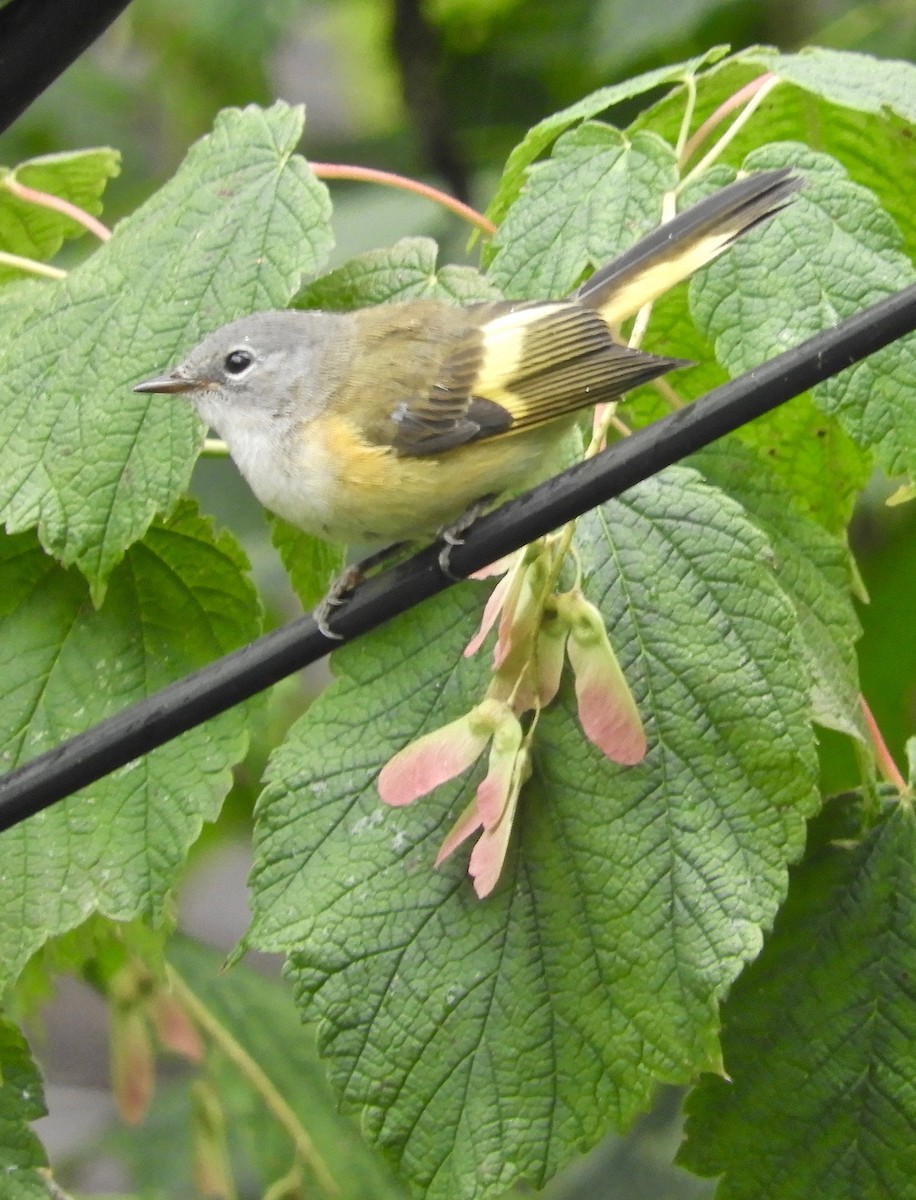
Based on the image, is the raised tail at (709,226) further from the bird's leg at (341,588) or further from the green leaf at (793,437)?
the bird's leg at (341,588)

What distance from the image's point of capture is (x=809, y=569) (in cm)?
152

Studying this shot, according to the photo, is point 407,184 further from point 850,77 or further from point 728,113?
point 850,77

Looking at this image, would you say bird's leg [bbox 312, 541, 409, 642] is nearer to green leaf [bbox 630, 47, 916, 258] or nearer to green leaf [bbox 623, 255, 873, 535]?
green leaf [bbox 623, 255, 873, 535]

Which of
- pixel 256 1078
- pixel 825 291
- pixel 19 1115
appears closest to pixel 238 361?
pixel 825 291

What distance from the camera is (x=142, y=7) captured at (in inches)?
149

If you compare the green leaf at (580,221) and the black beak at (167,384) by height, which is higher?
the black beak at (167,384)

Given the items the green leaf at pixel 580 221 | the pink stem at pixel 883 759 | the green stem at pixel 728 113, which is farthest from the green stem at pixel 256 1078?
the green stem at pixel 728 113

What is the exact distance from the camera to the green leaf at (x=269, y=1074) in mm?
2459

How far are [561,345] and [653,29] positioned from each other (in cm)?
161

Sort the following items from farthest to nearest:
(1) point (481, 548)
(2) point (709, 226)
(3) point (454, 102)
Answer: (3) point (454, 102) < (2) point (709, 226) < (1) point (481, 548)

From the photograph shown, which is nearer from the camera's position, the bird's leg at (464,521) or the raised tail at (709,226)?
the raised tail at (709,226)

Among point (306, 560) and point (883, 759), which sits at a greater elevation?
point (306, 560)

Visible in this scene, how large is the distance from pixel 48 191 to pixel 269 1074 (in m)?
1.44

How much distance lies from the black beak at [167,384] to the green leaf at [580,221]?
33 cm
